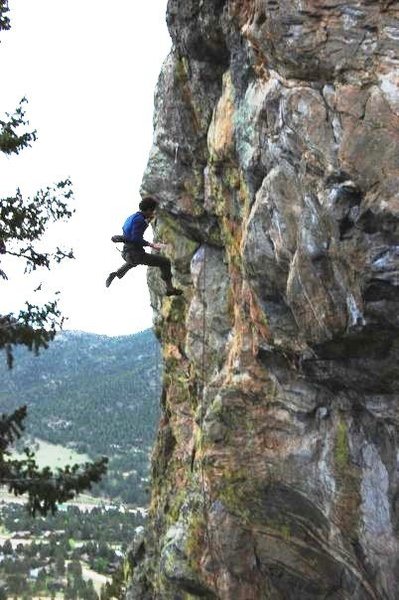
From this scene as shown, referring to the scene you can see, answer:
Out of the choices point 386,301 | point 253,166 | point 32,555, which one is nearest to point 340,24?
point 253,166

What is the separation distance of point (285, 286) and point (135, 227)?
13.0 feet

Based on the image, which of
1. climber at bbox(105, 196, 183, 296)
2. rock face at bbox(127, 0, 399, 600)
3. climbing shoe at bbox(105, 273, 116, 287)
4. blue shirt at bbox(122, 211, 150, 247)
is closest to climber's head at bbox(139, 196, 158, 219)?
climber at bbox(105, 196, 183, 296)

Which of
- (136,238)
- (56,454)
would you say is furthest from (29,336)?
(56,454)

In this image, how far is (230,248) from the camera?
17.9 meters

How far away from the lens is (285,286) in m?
14.0

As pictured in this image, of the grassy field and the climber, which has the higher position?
the climber

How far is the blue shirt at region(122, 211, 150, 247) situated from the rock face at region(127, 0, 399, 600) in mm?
2463

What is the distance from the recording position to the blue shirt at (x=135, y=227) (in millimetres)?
15641

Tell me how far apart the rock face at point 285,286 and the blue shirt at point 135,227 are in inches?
97.0

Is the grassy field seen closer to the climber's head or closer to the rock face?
the rock face

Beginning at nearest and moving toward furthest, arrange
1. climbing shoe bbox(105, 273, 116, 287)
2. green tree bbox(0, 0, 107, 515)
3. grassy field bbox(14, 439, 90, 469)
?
green tree bbox(0, 0, 107, 515) → climbing shoe bbox(105, 273, 116, 287) → grassy field bbox(14, 439, 90, 469)

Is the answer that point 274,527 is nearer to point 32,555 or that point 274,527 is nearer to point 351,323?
point 351,323

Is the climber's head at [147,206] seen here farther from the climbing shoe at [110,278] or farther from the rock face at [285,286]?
the rock face at [285,286]

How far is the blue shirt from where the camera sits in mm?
15641
